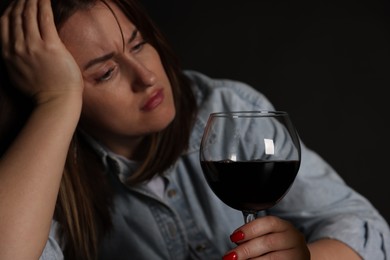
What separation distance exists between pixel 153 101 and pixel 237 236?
1.93 feet

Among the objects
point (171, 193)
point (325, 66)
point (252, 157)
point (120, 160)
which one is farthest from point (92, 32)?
point (325, 66)

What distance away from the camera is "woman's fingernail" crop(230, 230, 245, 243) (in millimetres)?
1128

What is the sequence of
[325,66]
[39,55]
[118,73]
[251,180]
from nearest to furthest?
[251,180]
[39,55]
[118,73]
[325,66]

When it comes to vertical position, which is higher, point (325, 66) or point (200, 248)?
point (325, 66)

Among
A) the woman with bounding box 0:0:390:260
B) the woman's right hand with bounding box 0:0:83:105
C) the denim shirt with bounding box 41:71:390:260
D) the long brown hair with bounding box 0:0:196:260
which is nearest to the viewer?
the woman with bounding box 0:0:390:260

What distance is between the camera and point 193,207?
1.84m

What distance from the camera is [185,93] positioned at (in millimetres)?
1910

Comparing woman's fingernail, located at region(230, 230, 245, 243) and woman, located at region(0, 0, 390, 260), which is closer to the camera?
woman's fingernail, located at region(230, 230, 245, 243)

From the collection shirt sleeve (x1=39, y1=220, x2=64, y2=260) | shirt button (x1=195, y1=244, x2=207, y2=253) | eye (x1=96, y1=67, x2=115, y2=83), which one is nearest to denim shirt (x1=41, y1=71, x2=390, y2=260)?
shirt button (x1=195, y1=244, x2=207, y2=253)

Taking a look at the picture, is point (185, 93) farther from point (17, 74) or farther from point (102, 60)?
point (17, 74)

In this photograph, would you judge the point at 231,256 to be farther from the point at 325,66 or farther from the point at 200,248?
the point at 325,66

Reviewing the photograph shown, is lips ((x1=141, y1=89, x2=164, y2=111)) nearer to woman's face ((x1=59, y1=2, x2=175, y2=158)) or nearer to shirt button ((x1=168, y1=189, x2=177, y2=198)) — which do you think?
woman's face ((x1=59, y1=2, x2=175, y2=158))

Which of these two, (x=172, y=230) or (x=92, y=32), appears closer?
(x=92, y=32)

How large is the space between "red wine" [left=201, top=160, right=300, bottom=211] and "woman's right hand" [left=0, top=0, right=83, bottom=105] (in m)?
0.56
